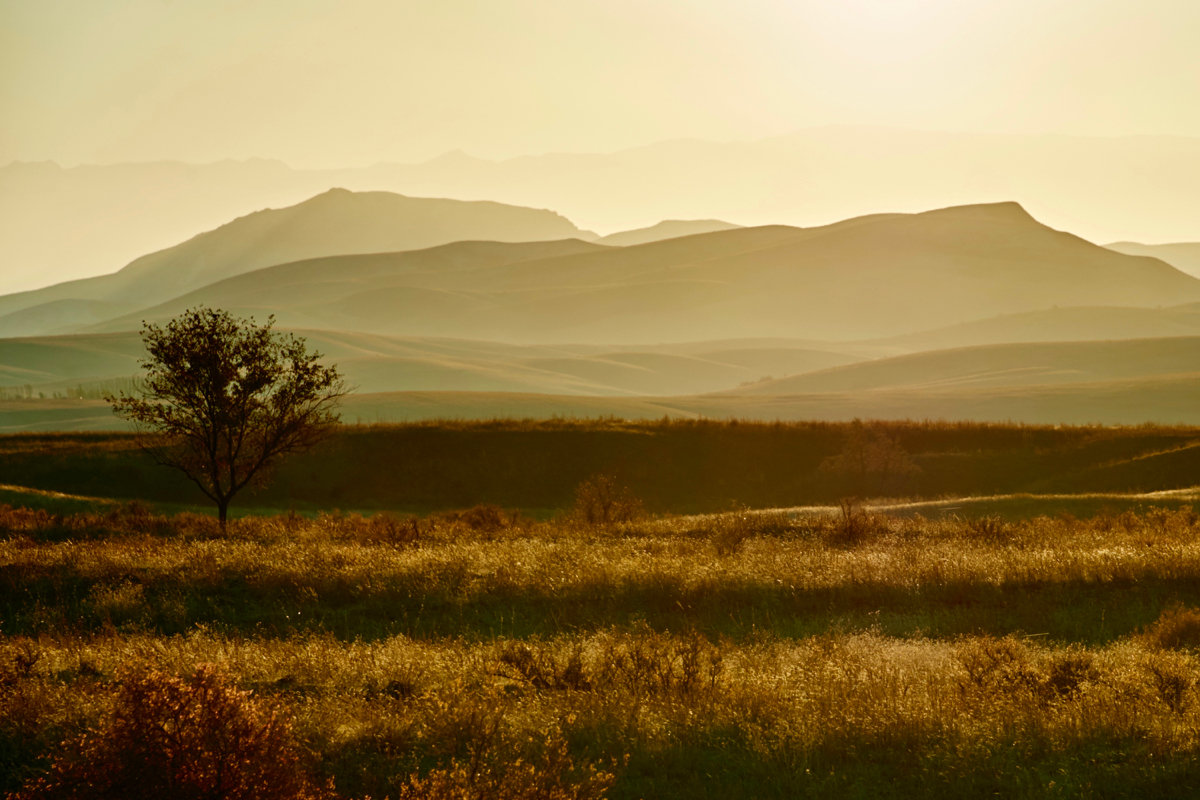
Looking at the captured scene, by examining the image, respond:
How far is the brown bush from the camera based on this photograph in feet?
21.3

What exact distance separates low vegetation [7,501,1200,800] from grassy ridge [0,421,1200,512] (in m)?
24.7

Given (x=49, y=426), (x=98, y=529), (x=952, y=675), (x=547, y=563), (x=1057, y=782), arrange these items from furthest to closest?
(x=49, y=426)
(x=98, y=529)
(x=547, y=563)
(x=952, y=675)
(x=1057, y=782)

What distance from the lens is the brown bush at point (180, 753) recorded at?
6504mm

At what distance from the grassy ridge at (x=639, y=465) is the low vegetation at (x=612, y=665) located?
81.2ft

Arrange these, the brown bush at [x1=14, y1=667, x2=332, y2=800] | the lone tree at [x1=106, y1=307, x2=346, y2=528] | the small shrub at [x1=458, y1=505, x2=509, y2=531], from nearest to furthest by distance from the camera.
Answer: the brown bush at [x1=14, y1=667, x2=332, y2=800] < the lone tree at [x1=106, y1=307, x2=346, y2=528] < the small shrub at [x1=458, y1=505, x2=509, y2=531]

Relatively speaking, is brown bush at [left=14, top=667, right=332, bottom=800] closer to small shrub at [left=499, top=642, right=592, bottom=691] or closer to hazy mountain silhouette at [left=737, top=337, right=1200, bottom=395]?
small shrub at [left=499, top=642, right=592, bottom=691]

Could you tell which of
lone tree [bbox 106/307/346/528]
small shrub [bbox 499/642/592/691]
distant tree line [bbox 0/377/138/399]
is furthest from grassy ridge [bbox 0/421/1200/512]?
distant tree line [bbox 0/377/138/399]

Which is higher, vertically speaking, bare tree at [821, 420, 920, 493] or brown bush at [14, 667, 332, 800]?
brown bush at [14, 667, 332, 800]

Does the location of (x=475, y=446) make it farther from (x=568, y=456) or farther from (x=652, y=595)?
(x=652, y=595)

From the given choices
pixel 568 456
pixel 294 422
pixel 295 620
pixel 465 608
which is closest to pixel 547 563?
pixel 465 608

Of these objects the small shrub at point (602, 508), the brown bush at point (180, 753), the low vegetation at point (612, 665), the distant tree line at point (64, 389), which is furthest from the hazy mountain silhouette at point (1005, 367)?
the brown bush at point (180, 753)

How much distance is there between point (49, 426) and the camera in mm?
109812

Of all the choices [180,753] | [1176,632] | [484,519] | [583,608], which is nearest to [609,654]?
[583,608]

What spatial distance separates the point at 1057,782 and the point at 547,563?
39.0 feet
